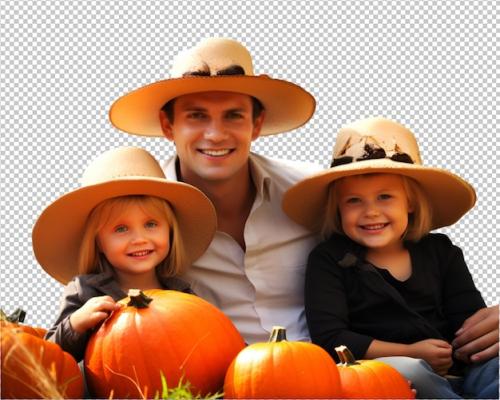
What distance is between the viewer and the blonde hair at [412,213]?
4.34 meters

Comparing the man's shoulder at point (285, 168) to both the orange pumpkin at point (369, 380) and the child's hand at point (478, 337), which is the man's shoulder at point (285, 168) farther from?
the orange pumpkin at point (369, 380)

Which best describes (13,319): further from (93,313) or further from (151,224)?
(151,224)

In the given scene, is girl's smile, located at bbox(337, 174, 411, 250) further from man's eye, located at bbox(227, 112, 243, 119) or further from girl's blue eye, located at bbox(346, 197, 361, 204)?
man's eye, located at bbox(227, 112, 243, 119)

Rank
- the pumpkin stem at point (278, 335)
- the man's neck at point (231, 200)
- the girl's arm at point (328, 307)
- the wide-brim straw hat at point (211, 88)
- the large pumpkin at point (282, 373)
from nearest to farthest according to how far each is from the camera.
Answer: the large pumpkin at point (282, 373) → the pumpkin stem at point (278, 335) → the girl's arm at point (328, 307) → the wide-brim straw hat at point (211, 88) → the man's neck at point (231, 200)

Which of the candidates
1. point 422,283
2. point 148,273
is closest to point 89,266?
point 148,273

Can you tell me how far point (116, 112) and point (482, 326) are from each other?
206 centimetres

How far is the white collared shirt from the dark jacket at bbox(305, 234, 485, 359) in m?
0.26

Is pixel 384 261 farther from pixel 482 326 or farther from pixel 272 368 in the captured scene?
pixel 272 368

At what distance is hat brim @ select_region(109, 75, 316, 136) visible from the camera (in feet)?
14.4

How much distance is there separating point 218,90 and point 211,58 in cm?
16

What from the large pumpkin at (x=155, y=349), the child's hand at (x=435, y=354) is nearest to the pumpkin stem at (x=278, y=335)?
the large pumpkin at (x=155, y=349)

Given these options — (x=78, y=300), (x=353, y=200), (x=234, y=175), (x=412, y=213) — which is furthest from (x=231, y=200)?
(x=78, y=300)

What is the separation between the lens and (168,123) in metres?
4.68

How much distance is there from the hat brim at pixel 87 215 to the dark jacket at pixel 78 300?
32cm
